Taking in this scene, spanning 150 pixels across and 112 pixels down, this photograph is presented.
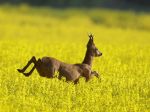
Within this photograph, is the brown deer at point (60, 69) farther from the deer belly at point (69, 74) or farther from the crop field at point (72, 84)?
the crop field at point (72, 84)

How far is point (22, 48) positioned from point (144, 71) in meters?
6.40

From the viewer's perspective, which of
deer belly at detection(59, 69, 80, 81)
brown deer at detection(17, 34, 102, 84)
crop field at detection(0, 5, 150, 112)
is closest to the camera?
crop field at detection(0, 5, 150, 112)

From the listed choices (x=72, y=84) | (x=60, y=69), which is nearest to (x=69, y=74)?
(x=60, y=69)

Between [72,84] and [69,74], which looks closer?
[72,84]

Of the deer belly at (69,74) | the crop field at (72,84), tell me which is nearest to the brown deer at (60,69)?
the deer belly at (69,74)

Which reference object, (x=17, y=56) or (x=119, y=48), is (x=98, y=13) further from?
(x=17, y=56)

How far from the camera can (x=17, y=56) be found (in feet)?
66.5

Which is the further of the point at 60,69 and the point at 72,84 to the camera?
the point at 60,69

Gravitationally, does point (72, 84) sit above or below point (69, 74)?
below

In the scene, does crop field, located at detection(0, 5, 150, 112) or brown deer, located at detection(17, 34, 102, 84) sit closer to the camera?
crop field, located at detection(0, 5, 150, 112)

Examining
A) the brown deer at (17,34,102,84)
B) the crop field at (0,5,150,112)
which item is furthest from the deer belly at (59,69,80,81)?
the crop field at (0,5,150,112)

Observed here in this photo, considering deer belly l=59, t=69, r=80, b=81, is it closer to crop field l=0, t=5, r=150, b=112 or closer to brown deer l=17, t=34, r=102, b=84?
brown deer l=17, t=34, r=102, b=84

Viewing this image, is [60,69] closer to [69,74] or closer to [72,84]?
[69,74]

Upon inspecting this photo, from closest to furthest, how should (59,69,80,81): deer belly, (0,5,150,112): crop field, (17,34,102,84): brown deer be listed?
(0,5,150,112): crop field
(17,34,102,84): brown deer
(59,69,80,81): deer belly
